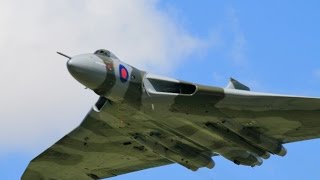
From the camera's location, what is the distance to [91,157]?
134 ft

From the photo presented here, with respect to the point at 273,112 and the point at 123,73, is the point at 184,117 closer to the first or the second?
the point at 123,73

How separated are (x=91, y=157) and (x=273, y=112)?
12960 millimetres

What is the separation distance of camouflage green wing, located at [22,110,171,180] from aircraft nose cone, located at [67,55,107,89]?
17.3ft

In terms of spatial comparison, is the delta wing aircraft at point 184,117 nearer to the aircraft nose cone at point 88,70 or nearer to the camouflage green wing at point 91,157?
the aircraft nose cone at point 88,70

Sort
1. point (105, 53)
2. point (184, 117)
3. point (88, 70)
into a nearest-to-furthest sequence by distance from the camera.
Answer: point (88, 70), point (105, 53), point (184, 117)

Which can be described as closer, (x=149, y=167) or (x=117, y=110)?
(x=117, y=110)

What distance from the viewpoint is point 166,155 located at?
1436 inches

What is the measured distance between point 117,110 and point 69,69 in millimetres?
3692

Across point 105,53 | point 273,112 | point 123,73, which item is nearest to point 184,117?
point 123,73

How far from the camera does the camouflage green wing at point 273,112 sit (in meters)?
31.9

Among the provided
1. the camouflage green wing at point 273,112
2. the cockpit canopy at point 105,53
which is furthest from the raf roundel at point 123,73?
the camouflage green wing at point 273,112

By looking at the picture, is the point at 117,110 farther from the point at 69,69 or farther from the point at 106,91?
the point at 69,69

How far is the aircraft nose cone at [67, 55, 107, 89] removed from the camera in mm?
30531

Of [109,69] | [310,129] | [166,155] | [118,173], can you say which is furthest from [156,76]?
[118,173]
